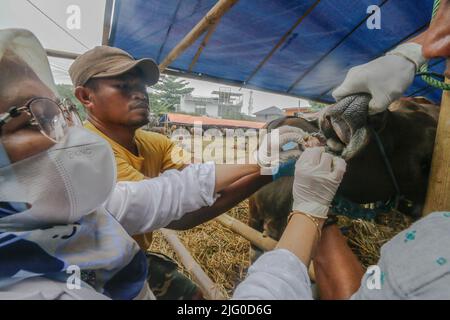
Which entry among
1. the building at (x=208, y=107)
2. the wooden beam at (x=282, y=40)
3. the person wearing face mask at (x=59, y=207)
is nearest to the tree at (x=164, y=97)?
the building at (x=208, y=107)

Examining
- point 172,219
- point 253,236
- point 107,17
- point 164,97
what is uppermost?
point 107,17

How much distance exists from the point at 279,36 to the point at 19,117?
175cm

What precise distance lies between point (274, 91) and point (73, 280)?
2.52 m

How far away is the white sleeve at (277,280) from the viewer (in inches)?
18.9

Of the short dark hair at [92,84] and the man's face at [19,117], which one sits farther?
the short dark hair at [92,84]

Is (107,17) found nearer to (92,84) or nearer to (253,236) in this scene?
(92,84)

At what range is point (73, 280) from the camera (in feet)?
1.68

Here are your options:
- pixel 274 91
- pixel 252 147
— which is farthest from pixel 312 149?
pixel 274 91

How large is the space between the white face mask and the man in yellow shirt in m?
0.32

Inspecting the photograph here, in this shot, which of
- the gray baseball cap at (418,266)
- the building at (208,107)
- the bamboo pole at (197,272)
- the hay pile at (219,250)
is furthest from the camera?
the building at (208,107)

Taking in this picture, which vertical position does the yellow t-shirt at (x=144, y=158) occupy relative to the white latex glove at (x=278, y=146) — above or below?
below

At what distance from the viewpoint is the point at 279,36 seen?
1.84 meters

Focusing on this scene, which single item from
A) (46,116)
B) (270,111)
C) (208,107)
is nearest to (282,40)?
(270,111)

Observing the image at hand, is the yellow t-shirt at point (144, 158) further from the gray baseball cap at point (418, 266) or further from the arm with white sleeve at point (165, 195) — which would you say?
the gray baseball cap at point (418, 266)
